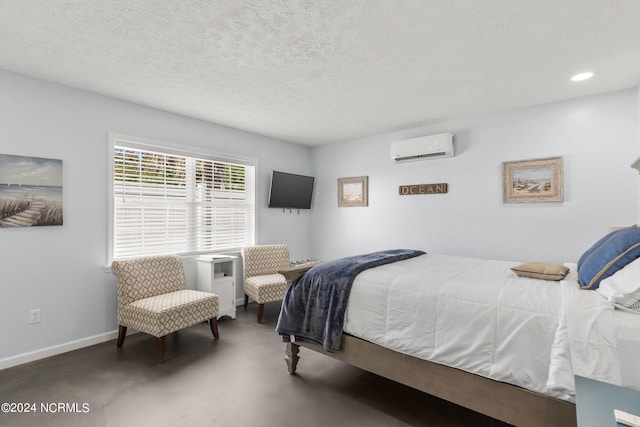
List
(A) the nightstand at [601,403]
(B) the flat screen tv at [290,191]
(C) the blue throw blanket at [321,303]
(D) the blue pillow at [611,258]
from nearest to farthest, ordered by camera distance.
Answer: (A) the nightstand at [601,403], (D) the blue pillow at [611,258], (C) the blue throw blanket at [321,303], (B) the flat screen tv at [290,191]

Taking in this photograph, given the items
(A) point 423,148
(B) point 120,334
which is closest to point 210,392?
(B) point 120,334

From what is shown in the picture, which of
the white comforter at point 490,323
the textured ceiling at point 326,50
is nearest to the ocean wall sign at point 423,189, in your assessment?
the textured ceiling at point 326,50

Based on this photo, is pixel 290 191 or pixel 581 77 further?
pixel 290 191

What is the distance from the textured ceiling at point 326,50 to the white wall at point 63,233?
0.22 m

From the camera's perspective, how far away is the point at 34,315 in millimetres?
2809

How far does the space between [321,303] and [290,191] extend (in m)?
2.97

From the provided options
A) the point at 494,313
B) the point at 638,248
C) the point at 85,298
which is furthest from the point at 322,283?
the point at 85,298

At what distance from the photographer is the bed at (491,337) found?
1.40 m

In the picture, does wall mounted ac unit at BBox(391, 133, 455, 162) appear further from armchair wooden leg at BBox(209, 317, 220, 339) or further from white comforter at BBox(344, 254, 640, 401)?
armchair wooden leg at BBox(209, 317, 220, 339)

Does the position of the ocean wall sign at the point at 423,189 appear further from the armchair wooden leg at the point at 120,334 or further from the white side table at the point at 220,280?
the armchair wooden leg at the point at 120,334

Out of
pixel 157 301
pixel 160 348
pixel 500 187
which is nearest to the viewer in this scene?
pixel 160 348

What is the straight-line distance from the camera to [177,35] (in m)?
2.14

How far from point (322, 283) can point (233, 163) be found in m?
2.77

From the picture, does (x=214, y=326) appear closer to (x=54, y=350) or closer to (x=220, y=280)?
(x=220, y=280)
